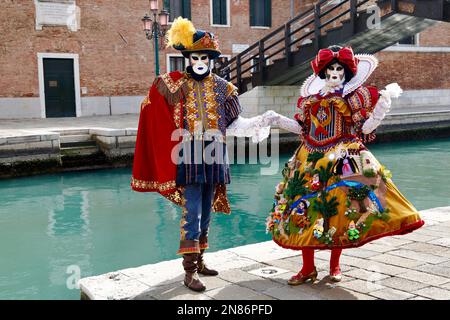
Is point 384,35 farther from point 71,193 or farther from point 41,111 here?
point 41,111

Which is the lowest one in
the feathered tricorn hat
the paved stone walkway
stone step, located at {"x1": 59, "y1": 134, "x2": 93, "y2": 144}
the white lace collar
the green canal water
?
the green canal water

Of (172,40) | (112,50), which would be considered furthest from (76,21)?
(172,40)

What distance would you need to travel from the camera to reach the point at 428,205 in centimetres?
806

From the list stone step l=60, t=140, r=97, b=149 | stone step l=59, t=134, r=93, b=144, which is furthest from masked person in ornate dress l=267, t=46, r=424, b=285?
stone step l=59, t=134, r=93, b=144

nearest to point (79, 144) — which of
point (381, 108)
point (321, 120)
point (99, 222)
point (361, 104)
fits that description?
point (99, 222)

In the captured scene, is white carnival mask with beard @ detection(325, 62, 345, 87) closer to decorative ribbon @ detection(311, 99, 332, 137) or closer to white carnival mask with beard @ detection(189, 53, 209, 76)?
decorative ribbon @ detection(311, 99, 332, 137)

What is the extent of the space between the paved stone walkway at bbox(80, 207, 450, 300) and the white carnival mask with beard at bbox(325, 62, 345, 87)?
127 centimetres

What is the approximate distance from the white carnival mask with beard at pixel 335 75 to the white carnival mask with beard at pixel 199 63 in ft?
2.66

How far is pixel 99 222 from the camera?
7.43m

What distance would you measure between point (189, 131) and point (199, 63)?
18.0 inches

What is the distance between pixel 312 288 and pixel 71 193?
6.76 m

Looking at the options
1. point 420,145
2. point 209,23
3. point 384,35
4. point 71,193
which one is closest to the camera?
point 71,193

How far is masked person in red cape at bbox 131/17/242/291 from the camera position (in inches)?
143

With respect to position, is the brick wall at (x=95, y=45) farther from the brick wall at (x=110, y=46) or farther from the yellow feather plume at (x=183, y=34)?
the yellow feather plume at (x=183, y=34)
